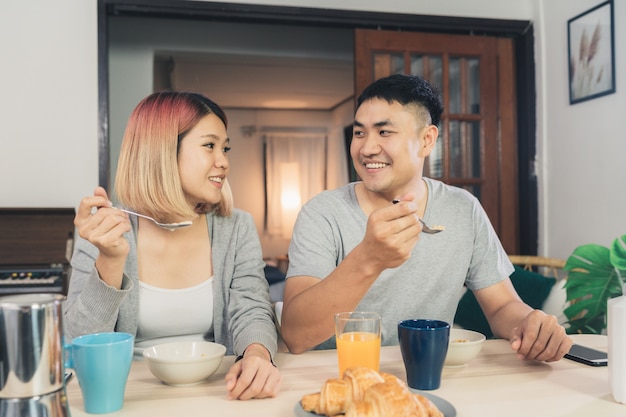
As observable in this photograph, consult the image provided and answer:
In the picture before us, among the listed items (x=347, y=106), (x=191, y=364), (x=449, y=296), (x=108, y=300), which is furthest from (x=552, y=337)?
(x=347, y=106)

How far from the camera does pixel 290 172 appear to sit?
7863 millimetres

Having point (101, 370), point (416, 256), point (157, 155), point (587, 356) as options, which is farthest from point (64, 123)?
point (587, 356)

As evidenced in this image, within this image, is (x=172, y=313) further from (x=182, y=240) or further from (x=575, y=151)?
(x=575, y=151)

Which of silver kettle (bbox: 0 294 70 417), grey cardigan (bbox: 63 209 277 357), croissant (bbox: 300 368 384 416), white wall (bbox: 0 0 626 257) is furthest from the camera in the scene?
white wall (bbox: 0 0 626 257)

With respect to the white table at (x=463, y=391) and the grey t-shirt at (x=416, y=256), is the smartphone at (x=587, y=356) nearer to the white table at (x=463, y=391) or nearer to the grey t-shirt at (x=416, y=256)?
the white table at (x=463, y=391)

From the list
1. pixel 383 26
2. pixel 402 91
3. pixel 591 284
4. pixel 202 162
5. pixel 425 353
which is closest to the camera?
pixel 425 353

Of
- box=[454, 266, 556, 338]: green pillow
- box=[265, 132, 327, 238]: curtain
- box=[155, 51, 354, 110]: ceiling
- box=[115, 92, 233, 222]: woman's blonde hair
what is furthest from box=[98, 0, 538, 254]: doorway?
box=[265, 132, 327, 238]: curtain

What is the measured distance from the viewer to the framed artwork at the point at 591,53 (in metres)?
2.56

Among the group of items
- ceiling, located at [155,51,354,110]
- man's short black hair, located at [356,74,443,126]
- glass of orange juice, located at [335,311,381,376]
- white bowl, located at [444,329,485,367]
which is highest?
ceiling, located at [155,51,354,110]

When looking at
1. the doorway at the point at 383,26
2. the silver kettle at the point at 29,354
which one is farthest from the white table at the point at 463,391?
the doorway at the point at 383,26

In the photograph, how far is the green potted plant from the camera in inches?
72.9

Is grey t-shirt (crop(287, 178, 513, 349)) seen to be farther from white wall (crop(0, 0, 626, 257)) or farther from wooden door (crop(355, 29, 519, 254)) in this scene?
wooden door (crop(355, 29, 519, 254))

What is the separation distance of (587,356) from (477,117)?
7.65 feet

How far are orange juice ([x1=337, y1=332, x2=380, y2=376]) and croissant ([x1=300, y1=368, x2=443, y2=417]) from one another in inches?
6.1
